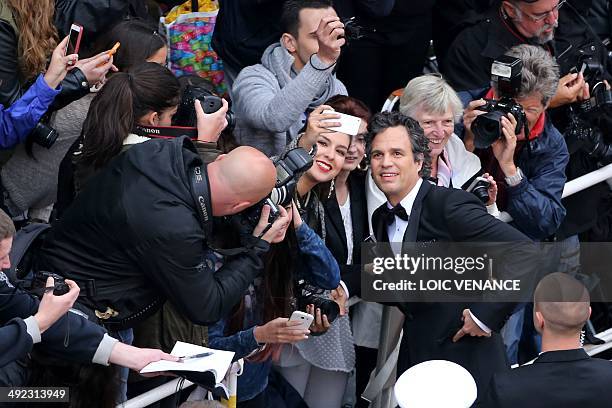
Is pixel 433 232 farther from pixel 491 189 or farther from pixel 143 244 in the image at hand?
pixel 143 244

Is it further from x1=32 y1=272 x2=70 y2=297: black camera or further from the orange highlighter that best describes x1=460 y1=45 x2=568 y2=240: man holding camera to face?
x1=32 y1=272 x2=70 y2=297: black camera

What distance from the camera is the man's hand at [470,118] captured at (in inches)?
224

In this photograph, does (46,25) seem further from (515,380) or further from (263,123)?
(515,380)

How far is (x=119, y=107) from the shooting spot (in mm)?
4676

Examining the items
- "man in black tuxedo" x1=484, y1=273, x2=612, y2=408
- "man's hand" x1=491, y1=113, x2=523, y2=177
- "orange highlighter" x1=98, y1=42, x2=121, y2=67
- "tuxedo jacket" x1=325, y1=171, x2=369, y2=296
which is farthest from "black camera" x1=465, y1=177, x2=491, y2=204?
"orange highlighter" x1=98, y1=42, x2=121, y2=67

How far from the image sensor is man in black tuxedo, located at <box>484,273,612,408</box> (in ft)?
14.1

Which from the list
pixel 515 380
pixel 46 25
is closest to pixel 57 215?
pixel 46 25

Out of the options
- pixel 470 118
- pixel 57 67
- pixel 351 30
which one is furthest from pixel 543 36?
pixel 57 67

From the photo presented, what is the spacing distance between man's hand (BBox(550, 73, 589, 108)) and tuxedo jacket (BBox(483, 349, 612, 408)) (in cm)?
189

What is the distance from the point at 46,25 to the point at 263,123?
3.26ft

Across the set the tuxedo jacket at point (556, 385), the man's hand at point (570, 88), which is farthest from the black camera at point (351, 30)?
the tuxedo jacket at point (556, 385)

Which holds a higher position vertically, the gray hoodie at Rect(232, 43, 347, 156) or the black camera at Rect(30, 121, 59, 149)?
the gray hoodie at Rect(232, 43, 347, 156)

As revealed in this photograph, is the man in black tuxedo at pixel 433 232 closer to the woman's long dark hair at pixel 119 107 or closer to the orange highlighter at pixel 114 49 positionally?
the woman's long dark hair at pixel 119 107

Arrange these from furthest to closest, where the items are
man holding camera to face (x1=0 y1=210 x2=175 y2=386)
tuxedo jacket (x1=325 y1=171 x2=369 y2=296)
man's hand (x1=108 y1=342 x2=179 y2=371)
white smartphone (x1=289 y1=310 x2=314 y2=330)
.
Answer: tuxedo jacket (x1=325 y1=171 x2=369 y2=296) < white smartphone (x1=289 y1=310 x2=314 y2=330) < man's hand (x1=108 y1=342 x2=179 y2=371) < man holding camera to face (x1=0 y1=210 x2=175 y2=386)
